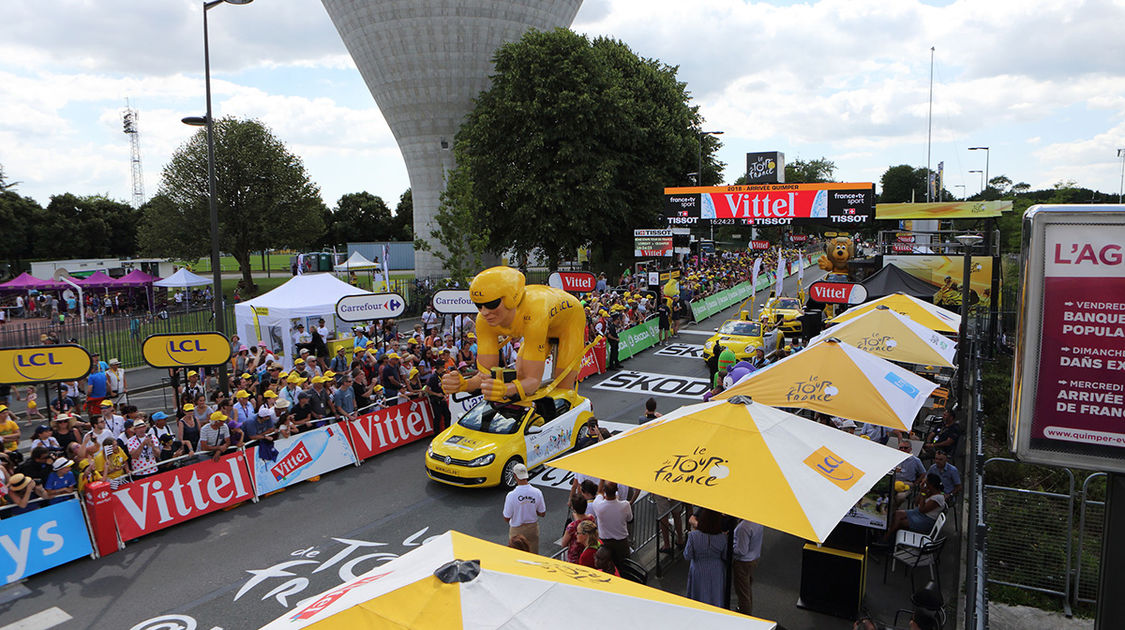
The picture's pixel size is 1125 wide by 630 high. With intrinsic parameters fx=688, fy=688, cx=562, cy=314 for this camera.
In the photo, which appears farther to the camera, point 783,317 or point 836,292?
point 783,317

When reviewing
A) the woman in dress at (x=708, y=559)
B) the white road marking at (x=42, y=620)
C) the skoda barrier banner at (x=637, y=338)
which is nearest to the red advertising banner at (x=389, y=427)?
the white road marking at (x=42, y=620)

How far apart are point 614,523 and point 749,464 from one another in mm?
2148

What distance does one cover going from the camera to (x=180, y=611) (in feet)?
27.9

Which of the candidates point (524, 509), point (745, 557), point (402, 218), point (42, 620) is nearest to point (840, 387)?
point (745, 557)

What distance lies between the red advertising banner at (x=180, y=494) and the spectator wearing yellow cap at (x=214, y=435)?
275 millimetres

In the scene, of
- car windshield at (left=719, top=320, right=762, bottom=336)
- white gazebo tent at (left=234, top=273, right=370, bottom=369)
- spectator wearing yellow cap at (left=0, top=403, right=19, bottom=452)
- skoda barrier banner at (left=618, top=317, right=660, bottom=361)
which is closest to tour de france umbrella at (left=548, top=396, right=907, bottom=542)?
spectator wearing yellow cap at (left=0, top=403, right=19, bottom=452)

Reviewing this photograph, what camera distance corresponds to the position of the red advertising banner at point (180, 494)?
10344mm

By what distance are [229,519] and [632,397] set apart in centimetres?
1053

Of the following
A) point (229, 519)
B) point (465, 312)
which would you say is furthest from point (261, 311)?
point (229, 519)

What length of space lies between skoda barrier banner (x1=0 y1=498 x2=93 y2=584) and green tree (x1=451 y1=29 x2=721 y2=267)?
24.0m

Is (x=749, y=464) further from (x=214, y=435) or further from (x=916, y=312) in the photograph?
(x=916, y=312)

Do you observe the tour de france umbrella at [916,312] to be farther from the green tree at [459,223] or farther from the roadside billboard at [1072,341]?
the green tree at [459,223]

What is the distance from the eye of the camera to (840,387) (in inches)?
371

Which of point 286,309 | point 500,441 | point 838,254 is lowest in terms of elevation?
point 500,441
